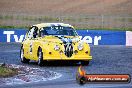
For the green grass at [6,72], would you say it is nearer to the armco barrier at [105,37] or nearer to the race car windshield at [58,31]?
the race car windshield at [58,31]

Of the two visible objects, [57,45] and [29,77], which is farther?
[57,45]

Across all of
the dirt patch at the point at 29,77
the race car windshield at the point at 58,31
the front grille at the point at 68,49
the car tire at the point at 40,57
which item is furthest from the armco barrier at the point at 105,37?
the dirt patch at the point at 29,77

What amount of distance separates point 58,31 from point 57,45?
1165mm

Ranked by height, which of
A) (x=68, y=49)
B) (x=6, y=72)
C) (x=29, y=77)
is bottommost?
(x=29, y=77)

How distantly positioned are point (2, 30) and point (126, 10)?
37296 mm

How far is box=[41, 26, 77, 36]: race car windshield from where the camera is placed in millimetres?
20969

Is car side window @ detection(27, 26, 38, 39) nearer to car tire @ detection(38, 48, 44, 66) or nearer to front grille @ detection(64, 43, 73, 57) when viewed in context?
car tire @ detection(38, 48, 44, 66)

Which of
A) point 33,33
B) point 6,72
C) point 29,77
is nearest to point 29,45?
point 33,33

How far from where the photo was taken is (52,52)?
65.9 feet

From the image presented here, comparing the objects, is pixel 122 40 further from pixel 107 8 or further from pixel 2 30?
pixel 107 8

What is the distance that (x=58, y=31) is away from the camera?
68.9 ft

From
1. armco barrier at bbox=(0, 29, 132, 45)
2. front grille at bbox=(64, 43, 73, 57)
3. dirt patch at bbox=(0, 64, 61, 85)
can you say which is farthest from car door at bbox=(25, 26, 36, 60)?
armco barrier at bbox=(0, 29, 132, 45)

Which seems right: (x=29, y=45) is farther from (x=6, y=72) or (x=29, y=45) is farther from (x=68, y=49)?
(x=6, y=72)

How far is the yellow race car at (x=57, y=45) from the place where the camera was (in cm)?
1991
